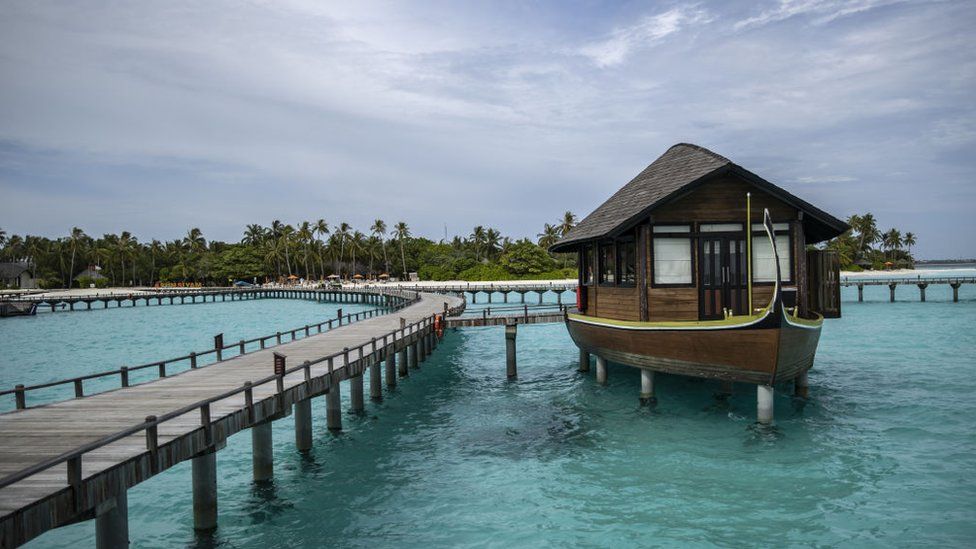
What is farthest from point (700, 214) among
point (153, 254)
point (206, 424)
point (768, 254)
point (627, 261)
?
point (153, 254)

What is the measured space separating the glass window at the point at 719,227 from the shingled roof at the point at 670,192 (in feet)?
4.17

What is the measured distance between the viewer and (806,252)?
1903 cm

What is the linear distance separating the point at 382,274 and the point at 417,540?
116045 mm

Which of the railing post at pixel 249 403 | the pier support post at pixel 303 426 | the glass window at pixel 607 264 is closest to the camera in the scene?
the railing post at pixel 249 403

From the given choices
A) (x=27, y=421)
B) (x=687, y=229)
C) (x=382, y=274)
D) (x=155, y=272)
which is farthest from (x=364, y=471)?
(x=155, y=272)

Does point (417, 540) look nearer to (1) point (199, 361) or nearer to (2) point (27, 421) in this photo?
(2) point (27, 421)

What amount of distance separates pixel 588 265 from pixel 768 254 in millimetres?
7086

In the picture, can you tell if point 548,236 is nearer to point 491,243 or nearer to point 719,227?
point 491,243

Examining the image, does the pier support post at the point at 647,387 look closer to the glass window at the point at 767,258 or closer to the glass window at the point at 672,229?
the glass window at the point at 767,258

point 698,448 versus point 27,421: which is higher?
point 27,421

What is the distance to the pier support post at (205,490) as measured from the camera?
36.2ft

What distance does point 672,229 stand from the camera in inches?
712

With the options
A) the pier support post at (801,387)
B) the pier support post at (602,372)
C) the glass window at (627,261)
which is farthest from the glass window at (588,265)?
the pier support post at (801,387)

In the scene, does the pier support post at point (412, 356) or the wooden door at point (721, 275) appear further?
the pier support post at point (412, 356)
